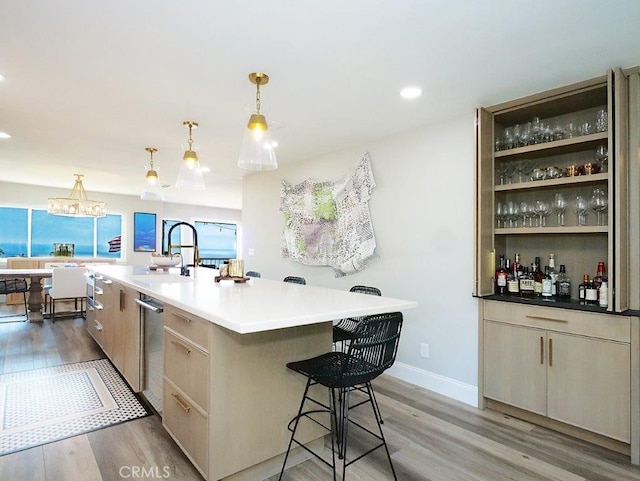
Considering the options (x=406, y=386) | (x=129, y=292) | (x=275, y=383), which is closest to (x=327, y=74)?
(x=275, y=383)

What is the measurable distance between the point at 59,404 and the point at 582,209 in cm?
399

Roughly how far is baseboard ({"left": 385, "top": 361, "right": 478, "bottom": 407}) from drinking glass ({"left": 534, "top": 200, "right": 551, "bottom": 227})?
137 cm

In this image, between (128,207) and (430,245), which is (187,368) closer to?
(430,245)

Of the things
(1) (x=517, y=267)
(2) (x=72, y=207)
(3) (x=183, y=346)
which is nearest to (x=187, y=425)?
(3) (x=183, y=346)

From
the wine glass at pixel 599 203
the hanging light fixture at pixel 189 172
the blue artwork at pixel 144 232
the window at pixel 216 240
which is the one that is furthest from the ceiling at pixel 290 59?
the window at pixel 216 240

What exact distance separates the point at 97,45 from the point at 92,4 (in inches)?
15.1

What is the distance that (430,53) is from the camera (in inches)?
79.4

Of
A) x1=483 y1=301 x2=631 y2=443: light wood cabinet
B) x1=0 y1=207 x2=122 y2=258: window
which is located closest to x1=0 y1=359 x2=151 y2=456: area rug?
x1=483 y1=301 x2=631 y2=443: light wood cabinet

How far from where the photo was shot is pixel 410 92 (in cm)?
253

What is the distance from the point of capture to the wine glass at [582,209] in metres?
2.48

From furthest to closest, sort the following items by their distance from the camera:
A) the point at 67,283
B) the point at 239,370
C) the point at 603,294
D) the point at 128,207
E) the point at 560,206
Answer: the point at 128,207
the point at 67,283
the point at 560,206
the point at 603,294
the point at 239,370

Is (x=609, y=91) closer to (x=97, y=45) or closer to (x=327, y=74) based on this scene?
(x=327, y=74)

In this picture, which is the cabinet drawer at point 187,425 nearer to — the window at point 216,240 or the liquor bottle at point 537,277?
the liquor bottle at point 537,277

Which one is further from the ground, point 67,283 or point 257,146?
point 257,146
